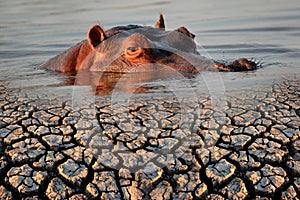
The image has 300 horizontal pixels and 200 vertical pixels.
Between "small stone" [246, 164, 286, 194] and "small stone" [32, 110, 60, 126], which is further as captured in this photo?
"small stone" [32, 110, 60, 126]

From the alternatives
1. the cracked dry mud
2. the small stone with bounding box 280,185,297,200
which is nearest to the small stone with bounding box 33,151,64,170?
the cracked dry mud

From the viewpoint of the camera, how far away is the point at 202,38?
8.46 m

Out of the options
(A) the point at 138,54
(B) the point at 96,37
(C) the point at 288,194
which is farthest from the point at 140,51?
(C) the point at 288,194

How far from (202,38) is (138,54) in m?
4.07

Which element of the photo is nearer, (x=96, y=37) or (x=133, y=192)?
(x=133, y=192)

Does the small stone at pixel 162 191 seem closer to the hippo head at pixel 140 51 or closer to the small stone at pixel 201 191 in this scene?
the small stone at pixel 201 191

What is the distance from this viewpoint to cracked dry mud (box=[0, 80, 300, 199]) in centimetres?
229

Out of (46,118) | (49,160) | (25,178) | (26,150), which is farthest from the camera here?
(46,118)

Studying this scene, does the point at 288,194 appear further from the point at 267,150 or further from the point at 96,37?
the point at 96,37

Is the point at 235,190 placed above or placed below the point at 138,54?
below

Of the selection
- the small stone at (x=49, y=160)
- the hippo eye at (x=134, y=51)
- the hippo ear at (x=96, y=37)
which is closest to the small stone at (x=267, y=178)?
the small stone at (x=49, y=160)

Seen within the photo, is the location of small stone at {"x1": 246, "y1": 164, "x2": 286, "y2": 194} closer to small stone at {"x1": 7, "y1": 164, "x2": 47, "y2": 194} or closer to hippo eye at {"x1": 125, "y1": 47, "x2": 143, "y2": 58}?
small stone at {"x1": 7, "y1": 164, "x2": 47, "y2": 194}

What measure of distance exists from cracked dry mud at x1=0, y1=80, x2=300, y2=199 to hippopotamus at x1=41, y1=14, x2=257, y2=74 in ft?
4.28

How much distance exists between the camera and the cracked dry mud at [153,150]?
229 centimetres
